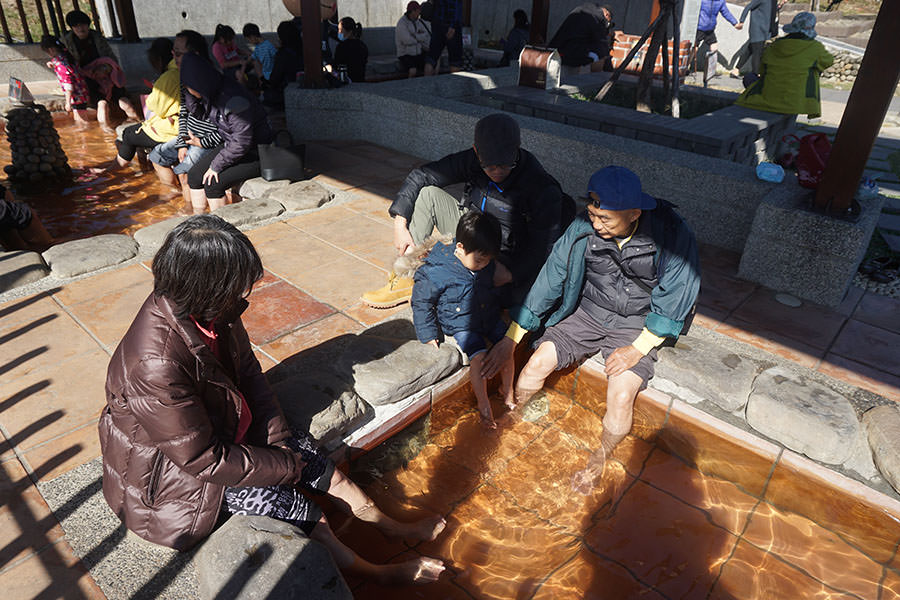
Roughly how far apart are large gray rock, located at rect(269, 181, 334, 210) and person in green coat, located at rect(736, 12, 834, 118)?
556cm

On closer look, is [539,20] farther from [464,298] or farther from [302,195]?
[464,298]

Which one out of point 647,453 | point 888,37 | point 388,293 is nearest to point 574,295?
point 647,453

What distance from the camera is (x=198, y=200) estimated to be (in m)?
5.59

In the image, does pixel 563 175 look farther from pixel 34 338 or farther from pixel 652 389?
pixel 34 338

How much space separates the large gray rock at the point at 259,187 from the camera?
5.44 meters

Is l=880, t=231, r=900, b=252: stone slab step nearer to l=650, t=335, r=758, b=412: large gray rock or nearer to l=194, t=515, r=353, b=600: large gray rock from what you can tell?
l=650, t=335, r=758, b=412: large gray rock

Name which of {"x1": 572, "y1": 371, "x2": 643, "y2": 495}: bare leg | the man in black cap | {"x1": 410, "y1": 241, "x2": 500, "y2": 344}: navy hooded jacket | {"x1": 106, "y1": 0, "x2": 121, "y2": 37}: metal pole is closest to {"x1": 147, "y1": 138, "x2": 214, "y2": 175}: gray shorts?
the man in black cap

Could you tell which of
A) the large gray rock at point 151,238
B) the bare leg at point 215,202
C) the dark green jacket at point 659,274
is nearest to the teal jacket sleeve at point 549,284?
the dark green jacket at point 659,274

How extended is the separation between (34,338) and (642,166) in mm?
4549

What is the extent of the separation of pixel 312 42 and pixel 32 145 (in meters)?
3.27

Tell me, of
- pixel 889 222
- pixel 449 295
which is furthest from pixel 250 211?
pixel 889 222

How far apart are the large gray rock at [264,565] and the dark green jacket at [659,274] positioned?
1.68 meters

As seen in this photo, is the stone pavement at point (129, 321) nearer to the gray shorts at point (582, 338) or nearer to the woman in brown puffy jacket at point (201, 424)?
the woman in brown puffy jacket at point (201, 424)

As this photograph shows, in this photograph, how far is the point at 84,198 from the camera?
605 centimetres
